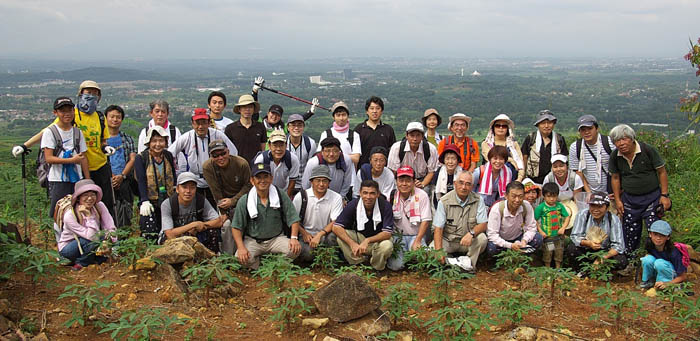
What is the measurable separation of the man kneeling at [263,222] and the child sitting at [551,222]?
2870 millimetres

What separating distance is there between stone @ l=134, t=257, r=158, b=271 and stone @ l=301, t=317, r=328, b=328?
5.97 ft

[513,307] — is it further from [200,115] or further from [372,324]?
[200,115]

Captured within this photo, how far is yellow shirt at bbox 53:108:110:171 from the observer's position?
574 cm

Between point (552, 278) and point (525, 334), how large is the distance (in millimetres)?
1058

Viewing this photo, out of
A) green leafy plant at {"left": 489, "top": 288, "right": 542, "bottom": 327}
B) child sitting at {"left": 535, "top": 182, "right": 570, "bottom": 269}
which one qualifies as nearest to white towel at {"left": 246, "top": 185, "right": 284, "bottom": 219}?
green leafy plant at {"left": 489, "top": 288, "right": 542, "bottom": 327}

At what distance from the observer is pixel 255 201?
5.46 m

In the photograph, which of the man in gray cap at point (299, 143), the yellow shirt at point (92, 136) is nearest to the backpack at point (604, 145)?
the man in gray cap at point (299, 143)

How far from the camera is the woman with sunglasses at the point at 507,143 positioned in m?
6.27

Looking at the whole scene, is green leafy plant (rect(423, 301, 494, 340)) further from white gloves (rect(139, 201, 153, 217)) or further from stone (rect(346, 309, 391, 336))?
white gloves (rect(139, 201, 153, 217))

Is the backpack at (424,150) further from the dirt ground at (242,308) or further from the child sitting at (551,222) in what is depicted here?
the dirt ground at (242,308)

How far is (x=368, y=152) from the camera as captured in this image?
6.75m

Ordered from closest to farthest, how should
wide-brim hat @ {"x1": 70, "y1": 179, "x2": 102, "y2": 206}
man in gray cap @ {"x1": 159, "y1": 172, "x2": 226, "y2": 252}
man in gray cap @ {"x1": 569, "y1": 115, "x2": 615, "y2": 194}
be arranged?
wide-brim hat @ {"x1": 70, "y1": 179, "x2": 102, "y2": 206}, man in gray cap @ {"x1": 159, "y1": 172, "x2": 226, "y2": 252}, man in gray cap @ {"x1": 569, "y1": 115, "x2": 615, "y2": 194}

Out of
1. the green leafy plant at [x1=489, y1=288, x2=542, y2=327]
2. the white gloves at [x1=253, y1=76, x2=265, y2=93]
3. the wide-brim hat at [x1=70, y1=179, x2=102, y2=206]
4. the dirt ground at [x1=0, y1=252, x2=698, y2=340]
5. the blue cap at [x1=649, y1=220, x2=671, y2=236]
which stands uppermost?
the white gloves at [x1=253, y1=76, x2=265, y2=93]

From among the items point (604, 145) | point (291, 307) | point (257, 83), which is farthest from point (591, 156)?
point (257, 83)
